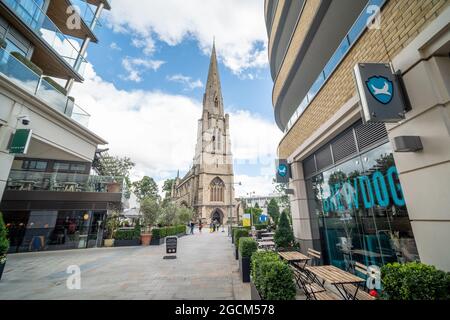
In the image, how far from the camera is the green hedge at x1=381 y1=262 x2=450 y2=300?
81.1 inches

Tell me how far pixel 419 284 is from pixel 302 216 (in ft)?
19.2

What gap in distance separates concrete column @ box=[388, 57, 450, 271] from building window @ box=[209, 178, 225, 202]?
43.7 metres

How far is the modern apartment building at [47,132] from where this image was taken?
285 inches

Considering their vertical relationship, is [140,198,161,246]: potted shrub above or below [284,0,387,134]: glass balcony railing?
below

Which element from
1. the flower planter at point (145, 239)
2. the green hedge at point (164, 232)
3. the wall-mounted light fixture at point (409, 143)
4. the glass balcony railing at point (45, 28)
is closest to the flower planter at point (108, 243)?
the flower planter at point (145, 239)

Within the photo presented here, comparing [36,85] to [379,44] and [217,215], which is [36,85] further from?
[217,215]

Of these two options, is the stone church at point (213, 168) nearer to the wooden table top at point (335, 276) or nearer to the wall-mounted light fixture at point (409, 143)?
the wooden table top at point (335, 276)

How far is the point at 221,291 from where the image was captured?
537 cm

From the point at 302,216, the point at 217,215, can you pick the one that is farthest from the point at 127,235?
the point at 217,215

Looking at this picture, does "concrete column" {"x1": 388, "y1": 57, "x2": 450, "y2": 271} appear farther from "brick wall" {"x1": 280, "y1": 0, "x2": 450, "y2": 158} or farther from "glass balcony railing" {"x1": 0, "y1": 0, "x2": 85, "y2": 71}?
"glass balcony railing" {"x1": 0, "y1": 0, "x2": 85, "y2": 71}

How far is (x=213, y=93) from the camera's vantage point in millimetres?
56719

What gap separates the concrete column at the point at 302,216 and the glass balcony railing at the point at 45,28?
47.9 feet

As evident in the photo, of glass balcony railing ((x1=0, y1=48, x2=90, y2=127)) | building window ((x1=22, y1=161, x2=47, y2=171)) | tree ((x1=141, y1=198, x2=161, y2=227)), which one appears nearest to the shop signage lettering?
glass balcony railing ((x1=0, y1=48, x2=90, y2=127))
